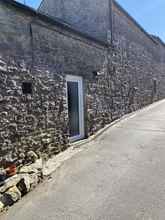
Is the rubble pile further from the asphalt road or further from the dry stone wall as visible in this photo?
the dry stone wall

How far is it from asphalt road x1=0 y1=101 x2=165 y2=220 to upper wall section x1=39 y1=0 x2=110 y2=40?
6089 mm

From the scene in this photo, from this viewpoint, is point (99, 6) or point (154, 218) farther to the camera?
point (99, 6)

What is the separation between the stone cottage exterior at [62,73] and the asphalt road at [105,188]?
3.74 ft

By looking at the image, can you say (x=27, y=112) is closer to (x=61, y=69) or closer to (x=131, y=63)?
(x=61, y=69)

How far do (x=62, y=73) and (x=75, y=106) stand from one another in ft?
4.80

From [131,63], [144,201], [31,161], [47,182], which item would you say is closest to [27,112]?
[31,161]

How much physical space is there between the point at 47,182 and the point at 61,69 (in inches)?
136

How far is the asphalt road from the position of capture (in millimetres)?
3799

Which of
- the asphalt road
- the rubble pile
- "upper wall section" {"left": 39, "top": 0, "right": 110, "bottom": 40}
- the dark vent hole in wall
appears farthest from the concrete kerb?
"upper wall section" {"left": 39, "top": 0, "right": 110, "bottom": 40}

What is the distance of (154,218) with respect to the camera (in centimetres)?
357

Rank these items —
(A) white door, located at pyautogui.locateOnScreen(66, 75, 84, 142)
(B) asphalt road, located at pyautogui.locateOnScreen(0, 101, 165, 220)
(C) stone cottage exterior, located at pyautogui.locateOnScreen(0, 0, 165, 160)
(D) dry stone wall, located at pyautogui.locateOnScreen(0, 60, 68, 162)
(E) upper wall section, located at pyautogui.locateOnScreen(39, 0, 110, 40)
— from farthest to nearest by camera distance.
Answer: (E) upper wall section, located at pyautogui.locateOnScreen(39, 0, 110, 40), (A) white door, located at pyautogui.locateOnScreen(66, 75, 84, 142), (C) stone cottage exterior, located at pyautogui.locateOnScreen(0, 0, 165, 160), (D) dry stone wall, located at pyautogui.locateOnScreen(0, 60, 68, 162), (B) asphalt road, located at pyautogui.locateOnScreen(0, 101, 165, 220)

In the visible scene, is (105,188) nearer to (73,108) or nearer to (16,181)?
(16,181)

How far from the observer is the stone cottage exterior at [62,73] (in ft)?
17.9

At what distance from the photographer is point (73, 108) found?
8039 millimetres
